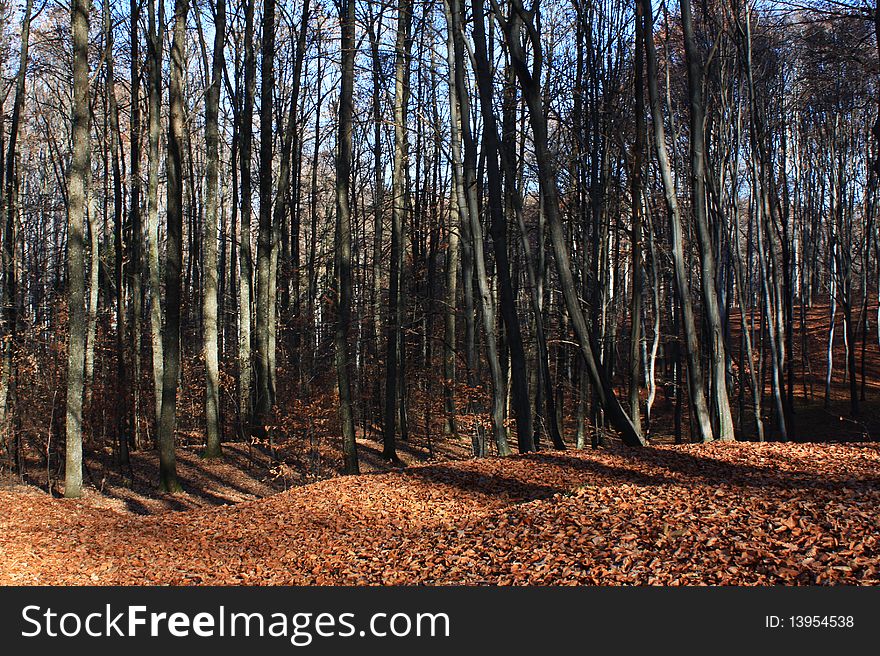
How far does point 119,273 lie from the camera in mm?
14250

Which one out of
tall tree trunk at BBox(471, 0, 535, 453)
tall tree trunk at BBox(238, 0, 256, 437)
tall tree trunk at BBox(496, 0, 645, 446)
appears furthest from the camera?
tall tree trunk at BBox(238, 0, 256, 437)

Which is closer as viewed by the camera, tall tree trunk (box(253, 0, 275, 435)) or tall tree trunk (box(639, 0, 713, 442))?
tall tree trunk (box(639, 0, 713, 442))

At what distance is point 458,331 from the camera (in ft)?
67.1

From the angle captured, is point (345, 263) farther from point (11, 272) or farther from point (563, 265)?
point (11, 272)

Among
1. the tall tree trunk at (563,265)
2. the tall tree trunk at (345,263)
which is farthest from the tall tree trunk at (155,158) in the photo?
the tall tree trunk at (563,265)

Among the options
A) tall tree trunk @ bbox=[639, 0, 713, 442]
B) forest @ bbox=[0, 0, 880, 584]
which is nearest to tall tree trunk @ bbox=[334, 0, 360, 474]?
forest @ bbox=[0, 0, 880, 584]

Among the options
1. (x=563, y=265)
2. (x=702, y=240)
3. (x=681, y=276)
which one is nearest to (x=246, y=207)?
(x=563, y=265)

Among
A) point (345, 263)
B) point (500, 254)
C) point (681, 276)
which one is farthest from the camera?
point (345, 263)

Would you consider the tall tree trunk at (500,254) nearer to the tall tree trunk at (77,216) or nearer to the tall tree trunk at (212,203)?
the tall tree trunk at (212,203)

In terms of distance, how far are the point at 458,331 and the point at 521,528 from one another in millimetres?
14170

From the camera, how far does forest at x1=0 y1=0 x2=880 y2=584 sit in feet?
22.0

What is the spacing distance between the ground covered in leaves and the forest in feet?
0.14

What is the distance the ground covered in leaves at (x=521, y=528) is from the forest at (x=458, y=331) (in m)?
0.04

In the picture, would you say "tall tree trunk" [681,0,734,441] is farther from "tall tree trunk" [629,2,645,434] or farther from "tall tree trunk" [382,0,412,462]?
"tall tree trunk" [382,0,412,462]
